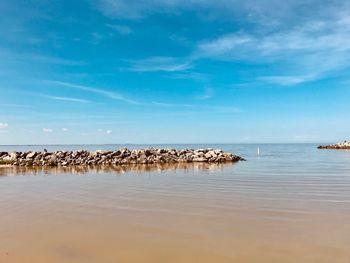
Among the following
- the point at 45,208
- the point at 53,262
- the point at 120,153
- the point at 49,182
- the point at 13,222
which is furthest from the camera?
the point at 120,153

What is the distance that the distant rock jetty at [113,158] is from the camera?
109ft

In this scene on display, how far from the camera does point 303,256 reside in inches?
271

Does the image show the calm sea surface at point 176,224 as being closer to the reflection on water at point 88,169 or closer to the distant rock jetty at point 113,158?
the reflection on water at point 88,169

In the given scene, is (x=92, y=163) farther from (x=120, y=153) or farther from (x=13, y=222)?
(x=13, y=222)

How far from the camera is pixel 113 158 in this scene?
34.8 meters

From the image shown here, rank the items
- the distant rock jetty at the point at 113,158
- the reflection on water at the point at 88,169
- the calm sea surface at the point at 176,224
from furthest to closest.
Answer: the distant rock jetty at the point at 113,158 < the reflection on water at the point at 88,169 < the calm sea surface at the point at 176,224

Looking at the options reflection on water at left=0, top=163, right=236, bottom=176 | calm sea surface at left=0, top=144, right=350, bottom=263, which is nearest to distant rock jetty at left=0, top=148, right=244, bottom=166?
reflection on water at left=0, top=163, right=236, bottom=176

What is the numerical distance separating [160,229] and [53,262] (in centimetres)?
296

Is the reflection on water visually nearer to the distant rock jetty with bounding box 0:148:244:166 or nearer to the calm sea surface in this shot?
the distant rock jetty with bounding box 0:148:244:166

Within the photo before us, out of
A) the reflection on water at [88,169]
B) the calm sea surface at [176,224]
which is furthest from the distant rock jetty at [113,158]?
the calm sea surface at [176,224]

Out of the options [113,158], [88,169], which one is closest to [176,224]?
[88,169]

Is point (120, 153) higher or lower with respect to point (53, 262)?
higher

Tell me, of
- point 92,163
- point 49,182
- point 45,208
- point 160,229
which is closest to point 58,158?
point 92,163

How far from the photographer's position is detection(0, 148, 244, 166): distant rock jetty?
33094 mm
